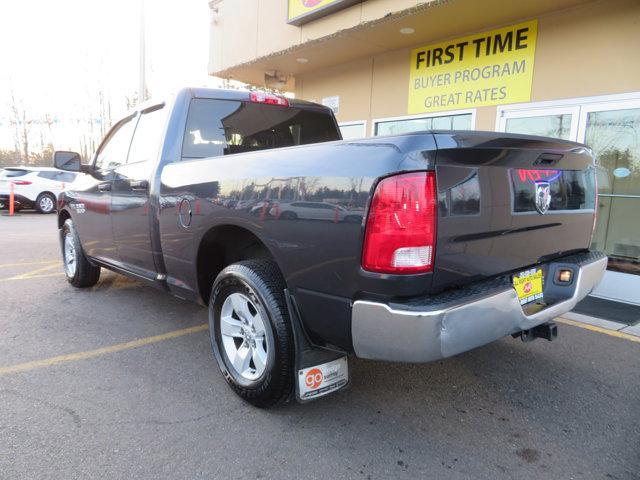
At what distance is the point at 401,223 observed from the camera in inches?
76.6

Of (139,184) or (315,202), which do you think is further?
(139,184)

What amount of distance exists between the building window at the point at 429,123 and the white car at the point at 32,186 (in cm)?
1179

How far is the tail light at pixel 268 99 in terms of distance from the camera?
3.88 metres

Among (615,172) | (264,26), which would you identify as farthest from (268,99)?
(264,26)

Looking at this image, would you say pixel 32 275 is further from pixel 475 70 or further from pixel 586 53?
pixel 586 53

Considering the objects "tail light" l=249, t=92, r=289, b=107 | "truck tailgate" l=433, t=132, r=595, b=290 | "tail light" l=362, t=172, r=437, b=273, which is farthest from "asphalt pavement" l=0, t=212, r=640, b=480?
"tail light" l=249, t=92, r=289, b=107

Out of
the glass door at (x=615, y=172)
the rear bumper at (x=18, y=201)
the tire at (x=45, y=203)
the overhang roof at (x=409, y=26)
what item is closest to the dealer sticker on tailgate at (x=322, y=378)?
the glass door at (x=615, y=172)

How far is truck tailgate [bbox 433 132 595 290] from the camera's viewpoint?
80.7 inches

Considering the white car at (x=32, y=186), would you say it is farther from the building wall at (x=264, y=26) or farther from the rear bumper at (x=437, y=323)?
the rear bumper at (x=437, y=323)

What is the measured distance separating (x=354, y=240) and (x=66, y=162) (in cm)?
391

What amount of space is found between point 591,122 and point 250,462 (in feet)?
18.4

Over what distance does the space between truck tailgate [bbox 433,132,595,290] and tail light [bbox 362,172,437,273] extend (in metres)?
0.07

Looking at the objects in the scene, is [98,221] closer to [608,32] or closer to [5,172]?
[608,32]

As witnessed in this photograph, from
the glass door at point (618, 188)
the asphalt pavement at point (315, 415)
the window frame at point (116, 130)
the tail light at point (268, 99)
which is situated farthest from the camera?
the glass door at point (618, 188)
